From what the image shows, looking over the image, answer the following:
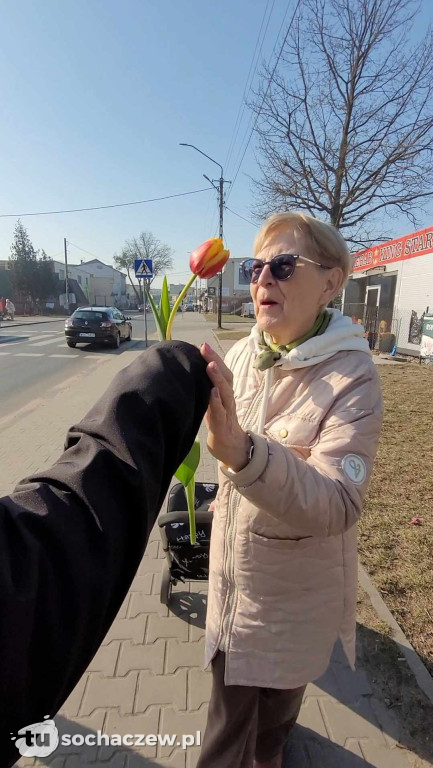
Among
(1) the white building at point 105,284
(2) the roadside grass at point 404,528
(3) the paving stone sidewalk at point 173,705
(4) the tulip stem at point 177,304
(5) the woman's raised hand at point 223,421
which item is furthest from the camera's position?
(1) the white building at point 105,284

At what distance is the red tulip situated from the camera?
1.23 metres

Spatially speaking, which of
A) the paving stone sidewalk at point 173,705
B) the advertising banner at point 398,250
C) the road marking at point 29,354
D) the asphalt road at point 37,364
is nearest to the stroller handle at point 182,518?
the paving stone sidewalk at point 173,705

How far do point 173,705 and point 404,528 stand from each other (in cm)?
224

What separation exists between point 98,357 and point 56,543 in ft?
44.4

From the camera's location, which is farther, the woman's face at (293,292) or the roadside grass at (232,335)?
the roadside grass at (232,335)

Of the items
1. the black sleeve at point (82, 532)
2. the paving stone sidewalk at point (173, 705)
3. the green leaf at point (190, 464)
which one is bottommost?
the paving stone sidewalk at point (173, 705)

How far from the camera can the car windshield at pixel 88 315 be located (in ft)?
50.5

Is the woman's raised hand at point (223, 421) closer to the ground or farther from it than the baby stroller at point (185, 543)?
farther from it

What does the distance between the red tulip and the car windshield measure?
14904 millimetres

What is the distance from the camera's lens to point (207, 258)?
1.23 metres

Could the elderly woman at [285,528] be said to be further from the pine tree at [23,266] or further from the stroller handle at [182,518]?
the pine tree at [23,266]

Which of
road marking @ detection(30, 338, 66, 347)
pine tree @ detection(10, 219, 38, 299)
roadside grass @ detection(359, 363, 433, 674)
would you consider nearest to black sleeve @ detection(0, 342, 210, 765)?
roadside grass @ detection(359, 363, 433, 674)

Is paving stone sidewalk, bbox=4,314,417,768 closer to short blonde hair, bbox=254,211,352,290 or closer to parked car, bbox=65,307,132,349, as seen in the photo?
short blonde hair, bbox=254,211,352,290

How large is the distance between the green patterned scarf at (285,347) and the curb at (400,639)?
69.3 inches
